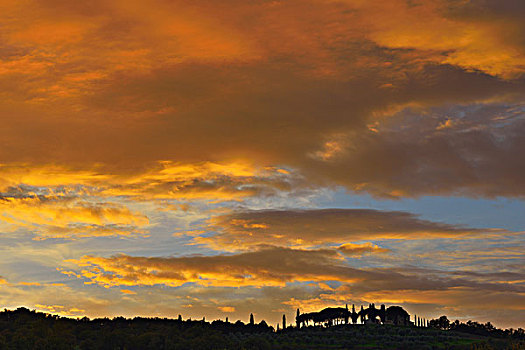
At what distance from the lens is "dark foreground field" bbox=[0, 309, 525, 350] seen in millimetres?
119875

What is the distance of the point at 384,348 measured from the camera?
13375 centimetres

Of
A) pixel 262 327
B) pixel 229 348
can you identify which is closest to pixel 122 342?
pixel 229 348

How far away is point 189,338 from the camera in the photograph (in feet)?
441

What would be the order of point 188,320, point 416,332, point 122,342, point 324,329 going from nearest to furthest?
point 122,342
point 416,332
point 324,329
point 188,320

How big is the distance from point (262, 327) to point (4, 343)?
10187 centimetres

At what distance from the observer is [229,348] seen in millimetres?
117250

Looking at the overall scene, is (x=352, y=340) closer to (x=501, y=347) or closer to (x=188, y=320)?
(x=501, y=347)

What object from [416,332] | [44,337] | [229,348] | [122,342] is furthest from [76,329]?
[416,332]

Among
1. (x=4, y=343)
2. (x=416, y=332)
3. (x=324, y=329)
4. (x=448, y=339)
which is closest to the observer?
(x=4, y=343)

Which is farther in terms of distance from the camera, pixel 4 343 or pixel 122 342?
pixel 122 342

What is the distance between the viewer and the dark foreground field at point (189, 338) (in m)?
120

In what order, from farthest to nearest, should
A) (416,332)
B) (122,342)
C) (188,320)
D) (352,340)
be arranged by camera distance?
(188,320)
(416,332)
(352,340)
(122,342)

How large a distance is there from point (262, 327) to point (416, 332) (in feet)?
186

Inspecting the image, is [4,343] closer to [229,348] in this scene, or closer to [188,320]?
[229,348]
